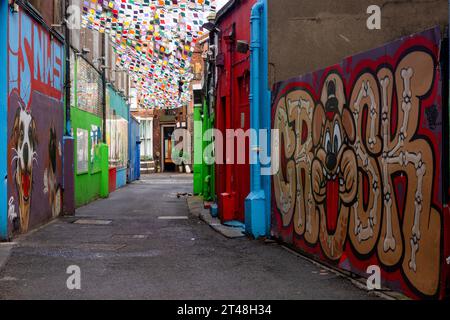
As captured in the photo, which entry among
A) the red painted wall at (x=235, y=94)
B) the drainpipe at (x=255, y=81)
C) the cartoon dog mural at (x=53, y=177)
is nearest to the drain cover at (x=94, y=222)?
the cartoon dog mural at (x=53, y=177)

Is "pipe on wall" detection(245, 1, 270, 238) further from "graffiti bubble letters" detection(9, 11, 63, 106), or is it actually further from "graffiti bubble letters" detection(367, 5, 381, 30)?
"graffiti bubble letters" detection(9, 11, 63, 106)

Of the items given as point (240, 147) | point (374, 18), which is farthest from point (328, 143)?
point (240, 147)

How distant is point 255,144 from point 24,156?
13.7 feet

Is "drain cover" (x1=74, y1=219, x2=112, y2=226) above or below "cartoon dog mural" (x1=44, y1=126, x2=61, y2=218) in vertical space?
below

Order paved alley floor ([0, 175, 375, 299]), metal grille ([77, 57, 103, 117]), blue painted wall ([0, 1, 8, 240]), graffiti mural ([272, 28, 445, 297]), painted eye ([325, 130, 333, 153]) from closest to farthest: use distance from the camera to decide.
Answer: graffiti mural ([272, 28, 445, 297]), paved alley floor ([0, 175, 375, 299]), painted eye ([325, 130, 333, 153]), blue painted wall ([0, 1, 8, 240]), metal grille ([77, 57, 103, 117])

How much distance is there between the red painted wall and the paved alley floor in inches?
36.3

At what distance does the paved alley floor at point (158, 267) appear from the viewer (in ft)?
22.4

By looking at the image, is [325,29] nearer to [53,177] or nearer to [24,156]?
[24,156]

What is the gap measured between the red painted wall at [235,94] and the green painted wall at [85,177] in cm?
540

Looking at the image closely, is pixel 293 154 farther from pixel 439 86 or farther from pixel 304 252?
pixel 439 86

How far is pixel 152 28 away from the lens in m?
19.5

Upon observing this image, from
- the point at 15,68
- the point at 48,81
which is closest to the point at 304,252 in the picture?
the point at 15,68

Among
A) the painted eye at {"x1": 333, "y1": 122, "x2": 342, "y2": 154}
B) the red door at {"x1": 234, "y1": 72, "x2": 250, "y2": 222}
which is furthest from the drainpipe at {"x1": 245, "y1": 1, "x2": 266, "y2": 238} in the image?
the painted eye at {"x1": 333, "y1": 122, "x2": 342, "y2": 154}

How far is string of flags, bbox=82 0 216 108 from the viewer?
692 inches
